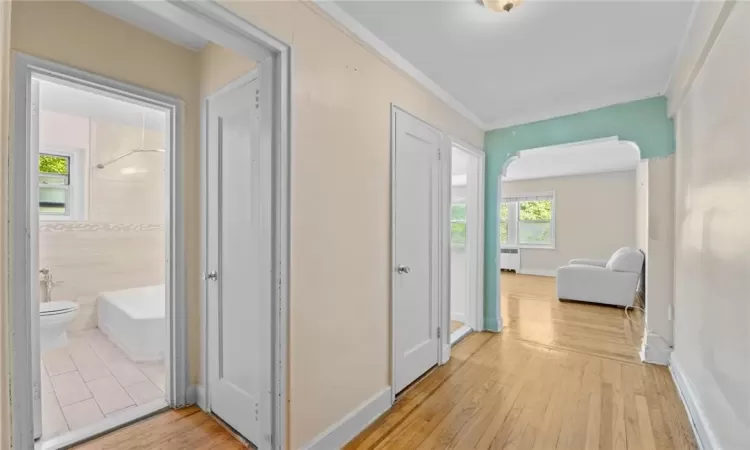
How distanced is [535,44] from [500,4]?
631mm

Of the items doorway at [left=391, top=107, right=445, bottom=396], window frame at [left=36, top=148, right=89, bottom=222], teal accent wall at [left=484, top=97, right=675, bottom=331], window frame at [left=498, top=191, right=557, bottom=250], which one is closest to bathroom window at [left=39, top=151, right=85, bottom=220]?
window frame at [left=36, top=148, right=89, bottom=222]

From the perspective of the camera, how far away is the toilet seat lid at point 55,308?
297 cm

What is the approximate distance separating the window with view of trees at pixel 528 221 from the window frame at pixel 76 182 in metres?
7.91

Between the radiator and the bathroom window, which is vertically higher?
the bathroom window

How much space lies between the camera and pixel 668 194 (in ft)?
9.05

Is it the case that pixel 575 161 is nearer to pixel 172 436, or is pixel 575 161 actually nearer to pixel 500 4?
pixel 500 4

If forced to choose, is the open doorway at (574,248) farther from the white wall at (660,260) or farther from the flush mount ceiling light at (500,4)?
the flush mount ceiling light at (500,4)

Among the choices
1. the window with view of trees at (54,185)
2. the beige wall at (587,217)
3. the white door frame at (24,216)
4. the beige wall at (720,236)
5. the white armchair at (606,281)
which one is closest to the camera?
Result: the beige wall at (720,236)

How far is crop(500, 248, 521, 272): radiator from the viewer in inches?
336

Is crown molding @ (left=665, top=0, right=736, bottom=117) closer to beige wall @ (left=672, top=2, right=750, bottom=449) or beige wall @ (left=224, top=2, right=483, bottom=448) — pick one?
beige wall @ (left=672, top=2, right=750, bottom=449)

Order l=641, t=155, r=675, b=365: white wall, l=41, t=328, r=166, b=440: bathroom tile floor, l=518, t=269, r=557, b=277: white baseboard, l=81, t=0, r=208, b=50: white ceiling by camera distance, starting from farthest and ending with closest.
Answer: l=518, t=269, r=557, b=277: white baseboard < l=641, t=155, r=675, b=365: white wall < l=41, t=328, r=166, b=440: bathroom tile floor < l=81, t=0, r=208, b=50: white ceiling

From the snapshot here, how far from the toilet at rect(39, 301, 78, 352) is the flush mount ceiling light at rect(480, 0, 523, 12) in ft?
13.9

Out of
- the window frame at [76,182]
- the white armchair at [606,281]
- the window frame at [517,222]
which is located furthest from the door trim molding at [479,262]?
the window frame at [517,222]

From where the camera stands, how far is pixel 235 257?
6.24 ft
